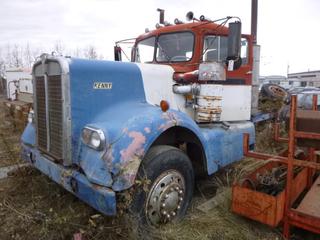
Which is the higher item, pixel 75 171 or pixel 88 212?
pixel 75 171

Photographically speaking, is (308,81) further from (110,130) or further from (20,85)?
(110,130)

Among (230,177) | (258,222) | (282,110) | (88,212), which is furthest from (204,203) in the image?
(282,110)

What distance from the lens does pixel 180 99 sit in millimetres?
4031

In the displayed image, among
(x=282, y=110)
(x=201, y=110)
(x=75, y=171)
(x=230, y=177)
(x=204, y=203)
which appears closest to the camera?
(x=75, y=171)

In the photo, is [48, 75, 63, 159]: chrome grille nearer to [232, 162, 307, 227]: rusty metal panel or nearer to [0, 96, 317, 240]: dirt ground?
[0, 96, 317, 240]: dirt ground

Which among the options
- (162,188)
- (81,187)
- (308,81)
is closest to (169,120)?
(162,188)

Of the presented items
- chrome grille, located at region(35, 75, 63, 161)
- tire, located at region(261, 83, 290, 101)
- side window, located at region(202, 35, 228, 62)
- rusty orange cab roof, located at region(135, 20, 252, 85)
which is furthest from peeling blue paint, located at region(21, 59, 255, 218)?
tire, located at region(261, 83, 290, 101)

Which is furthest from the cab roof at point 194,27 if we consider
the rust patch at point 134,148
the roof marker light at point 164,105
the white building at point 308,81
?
the white building at point 308,81

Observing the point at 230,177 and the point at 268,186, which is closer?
the point at 268,186

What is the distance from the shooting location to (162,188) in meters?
3.00

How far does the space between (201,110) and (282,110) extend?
3.35 metres

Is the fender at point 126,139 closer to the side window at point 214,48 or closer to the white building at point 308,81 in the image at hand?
the side window at point 214,48

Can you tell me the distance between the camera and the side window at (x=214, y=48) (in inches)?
166

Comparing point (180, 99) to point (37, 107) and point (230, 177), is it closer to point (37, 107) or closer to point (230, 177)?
point (230, 177)
